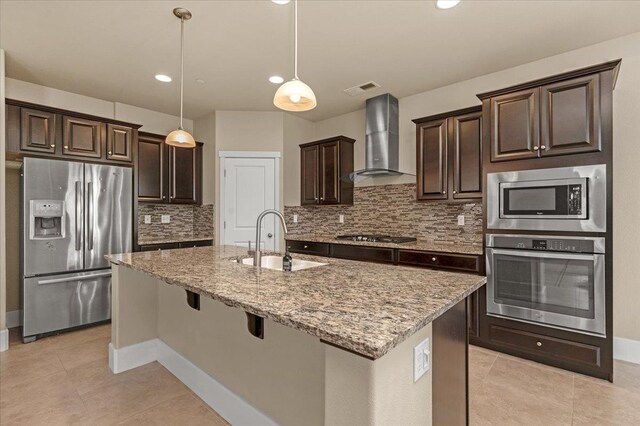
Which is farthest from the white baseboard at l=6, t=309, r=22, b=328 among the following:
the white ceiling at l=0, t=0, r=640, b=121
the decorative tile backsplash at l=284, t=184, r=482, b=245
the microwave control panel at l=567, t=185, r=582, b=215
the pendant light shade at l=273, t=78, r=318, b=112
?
the microwave control panel at l=567, t=185, r=582, b=215

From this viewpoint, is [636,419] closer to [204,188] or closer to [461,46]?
[461,46]

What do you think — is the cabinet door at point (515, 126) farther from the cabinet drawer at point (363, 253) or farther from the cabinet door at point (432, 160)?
the cabinet drawer at point (363, 253)

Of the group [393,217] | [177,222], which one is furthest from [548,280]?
[177,222]

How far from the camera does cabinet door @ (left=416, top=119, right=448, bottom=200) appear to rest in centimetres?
344

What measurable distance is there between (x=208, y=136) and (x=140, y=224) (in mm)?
1638

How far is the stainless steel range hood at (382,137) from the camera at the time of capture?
159 inches

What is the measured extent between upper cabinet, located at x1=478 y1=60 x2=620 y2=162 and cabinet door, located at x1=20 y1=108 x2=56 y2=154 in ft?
14.4

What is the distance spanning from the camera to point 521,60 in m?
3.16

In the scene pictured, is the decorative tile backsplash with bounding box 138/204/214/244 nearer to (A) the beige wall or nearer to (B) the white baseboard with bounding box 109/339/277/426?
(B) the white baseboard with bounding box 109/339/277/426

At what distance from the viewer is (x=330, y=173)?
4562mm

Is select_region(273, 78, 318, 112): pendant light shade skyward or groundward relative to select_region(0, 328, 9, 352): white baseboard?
skyward

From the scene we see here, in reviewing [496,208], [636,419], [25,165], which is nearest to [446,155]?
[496,208]

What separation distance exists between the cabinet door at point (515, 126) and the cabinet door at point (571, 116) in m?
0.06

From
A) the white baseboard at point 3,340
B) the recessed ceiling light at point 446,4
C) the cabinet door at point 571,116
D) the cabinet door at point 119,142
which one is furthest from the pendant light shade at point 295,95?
the white baseboard at point 3,340
